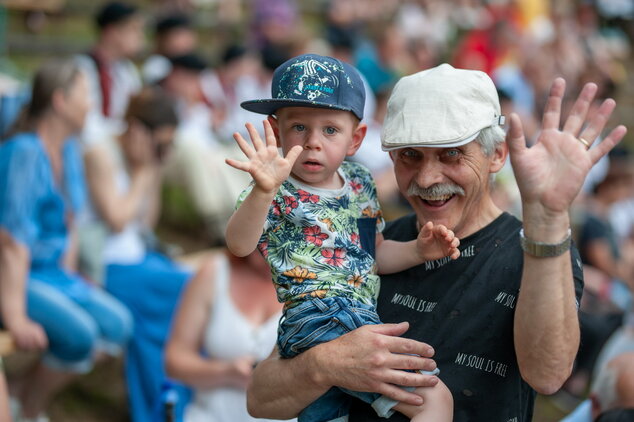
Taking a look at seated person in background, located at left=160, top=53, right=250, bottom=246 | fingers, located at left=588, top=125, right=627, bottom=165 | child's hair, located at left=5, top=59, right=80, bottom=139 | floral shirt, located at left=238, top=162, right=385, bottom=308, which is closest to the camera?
fingers, located at left=588, top=125, right=627, bottom=165

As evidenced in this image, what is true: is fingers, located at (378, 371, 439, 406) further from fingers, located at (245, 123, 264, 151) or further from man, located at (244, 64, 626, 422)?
fingers, located at (245, 123, 264, 151)

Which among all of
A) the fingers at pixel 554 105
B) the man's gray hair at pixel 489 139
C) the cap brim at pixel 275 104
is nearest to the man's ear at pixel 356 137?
the cap brim at pixel 275 104

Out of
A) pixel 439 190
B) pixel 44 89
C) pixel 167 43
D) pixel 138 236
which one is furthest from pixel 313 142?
pixel 167 43

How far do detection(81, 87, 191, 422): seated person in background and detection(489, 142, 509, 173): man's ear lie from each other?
9.79ft

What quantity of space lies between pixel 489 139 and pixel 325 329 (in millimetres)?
651

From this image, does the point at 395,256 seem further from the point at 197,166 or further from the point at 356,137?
the point at 197,166

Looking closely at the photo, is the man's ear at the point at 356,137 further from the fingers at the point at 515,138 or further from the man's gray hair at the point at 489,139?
the fingers at the point at 515,138

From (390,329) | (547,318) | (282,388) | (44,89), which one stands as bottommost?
(282,388)

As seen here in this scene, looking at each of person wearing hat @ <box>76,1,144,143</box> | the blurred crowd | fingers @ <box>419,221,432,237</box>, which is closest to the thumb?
fingers @ <box>419,221,432,237</box>

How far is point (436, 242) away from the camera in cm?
227

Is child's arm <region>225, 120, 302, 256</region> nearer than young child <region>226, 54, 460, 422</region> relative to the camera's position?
Yes

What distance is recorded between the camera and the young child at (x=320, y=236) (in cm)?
224

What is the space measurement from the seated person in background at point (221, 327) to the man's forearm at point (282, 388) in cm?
130

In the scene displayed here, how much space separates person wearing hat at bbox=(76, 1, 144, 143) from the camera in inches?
260
